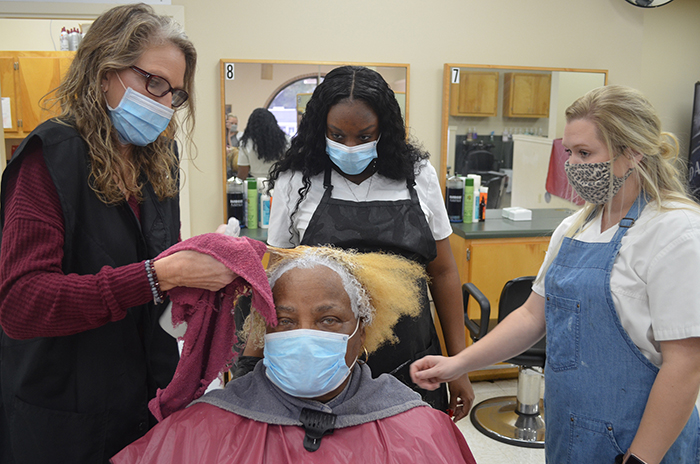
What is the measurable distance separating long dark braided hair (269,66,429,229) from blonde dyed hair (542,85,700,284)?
57 centimetres

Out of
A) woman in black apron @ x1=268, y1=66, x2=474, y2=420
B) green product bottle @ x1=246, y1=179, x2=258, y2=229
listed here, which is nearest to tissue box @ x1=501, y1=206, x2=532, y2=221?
green product bottle @ x1=246, y1=179, x2=258, y2=229

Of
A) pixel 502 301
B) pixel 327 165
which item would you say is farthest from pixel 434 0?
pixel 327 165

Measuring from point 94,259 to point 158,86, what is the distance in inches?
17.4

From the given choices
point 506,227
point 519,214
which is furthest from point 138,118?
point 519,214

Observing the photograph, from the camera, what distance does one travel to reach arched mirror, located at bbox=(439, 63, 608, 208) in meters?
3.61

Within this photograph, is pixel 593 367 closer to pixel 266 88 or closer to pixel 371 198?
pixel 371 198

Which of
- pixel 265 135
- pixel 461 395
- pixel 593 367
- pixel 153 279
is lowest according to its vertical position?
pixel 461 395

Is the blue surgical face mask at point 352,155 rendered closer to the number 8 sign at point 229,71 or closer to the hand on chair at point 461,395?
the hand on chair at point 461,395

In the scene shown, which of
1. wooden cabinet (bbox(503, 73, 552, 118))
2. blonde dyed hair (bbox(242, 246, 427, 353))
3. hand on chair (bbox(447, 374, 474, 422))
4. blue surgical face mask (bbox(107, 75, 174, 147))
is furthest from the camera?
wooden cabinet (bbox(503, 73, 552, 118))

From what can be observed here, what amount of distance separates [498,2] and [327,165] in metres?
2.50

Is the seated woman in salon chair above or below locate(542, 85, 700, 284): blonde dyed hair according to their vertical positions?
below

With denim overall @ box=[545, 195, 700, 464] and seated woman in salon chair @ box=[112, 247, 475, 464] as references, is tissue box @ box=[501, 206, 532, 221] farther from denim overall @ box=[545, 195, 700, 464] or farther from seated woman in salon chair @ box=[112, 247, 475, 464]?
seated woman in salon chair @ box=[112, 247, 475, 464]

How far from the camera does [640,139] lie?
130 cm

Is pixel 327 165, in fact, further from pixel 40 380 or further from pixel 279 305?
pixel 40 380
